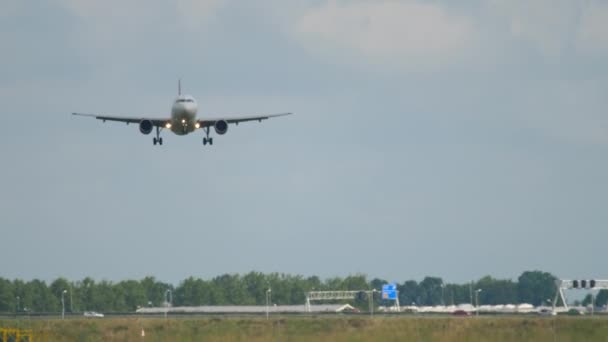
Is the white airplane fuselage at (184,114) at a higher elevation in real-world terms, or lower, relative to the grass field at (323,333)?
higher

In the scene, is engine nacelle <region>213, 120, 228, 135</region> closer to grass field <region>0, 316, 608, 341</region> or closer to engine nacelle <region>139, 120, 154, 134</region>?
engine nacelle <region>139, 120, 154, 134</region>

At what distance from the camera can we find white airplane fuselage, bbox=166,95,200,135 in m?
101

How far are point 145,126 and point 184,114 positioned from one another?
7.98m

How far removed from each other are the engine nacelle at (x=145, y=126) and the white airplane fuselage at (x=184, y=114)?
13.9ft

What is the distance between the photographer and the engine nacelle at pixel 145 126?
10724cm

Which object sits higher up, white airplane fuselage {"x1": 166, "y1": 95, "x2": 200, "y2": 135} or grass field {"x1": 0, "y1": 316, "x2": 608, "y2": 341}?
white airplane fuselage {"x1": 166, "y1": 95, "x2": 200, "y2": 135}

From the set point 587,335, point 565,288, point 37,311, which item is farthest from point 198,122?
point 37,311

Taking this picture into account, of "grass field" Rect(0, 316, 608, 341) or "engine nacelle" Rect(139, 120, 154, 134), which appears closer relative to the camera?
"grass field" Rect(0, 316, 608, 341)

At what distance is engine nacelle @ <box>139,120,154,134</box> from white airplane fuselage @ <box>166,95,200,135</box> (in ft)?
13.9

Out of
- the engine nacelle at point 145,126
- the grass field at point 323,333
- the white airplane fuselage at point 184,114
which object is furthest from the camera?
the engine nacelle at point 145,126

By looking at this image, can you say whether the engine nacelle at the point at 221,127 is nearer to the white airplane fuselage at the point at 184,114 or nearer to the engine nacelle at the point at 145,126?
the white airplane fuselage at the point at 184,114

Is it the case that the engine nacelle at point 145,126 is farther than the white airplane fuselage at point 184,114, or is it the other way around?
the engine nacelle at point 145,126

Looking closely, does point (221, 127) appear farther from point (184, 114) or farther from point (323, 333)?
point (323, 333)

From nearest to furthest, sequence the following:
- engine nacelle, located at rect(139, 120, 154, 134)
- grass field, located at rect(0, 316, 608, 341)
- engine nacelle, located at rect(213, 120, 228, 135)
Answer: grass field, located at rect(0, 316, 608, 341)
engine nacelle, located at rect(213, 120, 228, 135)
engine nacelle, located at rect(139, 120, 154, 134)
